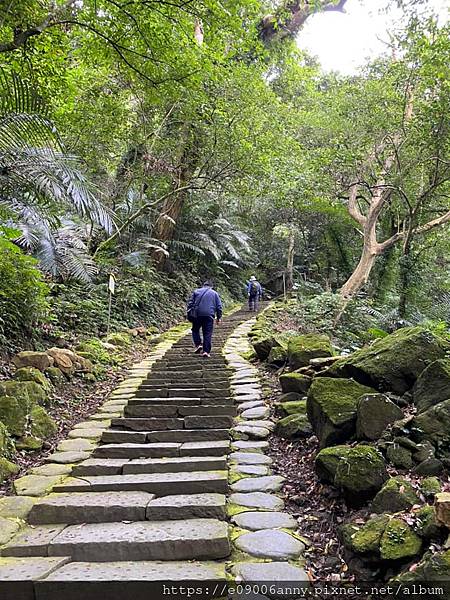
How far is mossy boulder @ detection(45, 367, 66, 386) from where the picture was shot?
5828 mm

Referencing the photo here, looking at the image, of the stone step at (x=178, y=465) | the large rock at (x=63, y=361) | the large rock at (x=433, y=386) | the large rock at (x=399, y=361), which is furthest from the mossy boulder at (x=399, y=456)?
the large rock at (x=63, y=361)

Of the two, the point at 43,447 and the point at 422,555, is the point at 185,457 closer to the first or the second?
the point at 43,447

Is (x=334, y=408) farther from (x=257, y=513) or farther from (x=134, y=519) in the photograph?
(x=134, y=519)

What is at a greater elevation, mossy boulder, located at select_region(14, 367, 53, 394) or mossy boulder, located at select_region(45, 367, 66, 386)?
mossy boulder, located at select_region(14, 367, 53, 394)

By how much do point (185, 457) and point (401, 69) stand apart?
10.5 metres

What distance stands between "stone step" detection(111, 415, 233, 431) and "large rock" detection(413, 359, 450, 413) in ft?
6.65

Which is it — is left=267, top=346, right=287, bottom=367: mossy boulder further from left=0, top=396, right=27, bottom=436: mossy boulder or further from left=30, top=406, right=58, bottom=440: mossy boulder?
left=0, top=396, right=27, bottom=436: mossy boulder

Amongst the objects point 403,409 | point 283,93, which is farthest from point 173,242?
point 403,409

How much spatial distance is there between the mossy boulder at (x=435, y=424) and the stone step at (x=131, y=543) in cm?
140

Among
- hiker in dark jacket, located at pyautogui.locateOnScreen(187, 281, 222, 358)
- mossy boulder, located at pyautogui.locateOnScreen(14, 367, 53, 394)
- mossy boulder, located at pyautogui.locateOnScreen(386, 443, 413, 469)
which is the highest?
hiker in dark jacket, located at pyautogui.locateOnScreen(187, 281, 222, 358)

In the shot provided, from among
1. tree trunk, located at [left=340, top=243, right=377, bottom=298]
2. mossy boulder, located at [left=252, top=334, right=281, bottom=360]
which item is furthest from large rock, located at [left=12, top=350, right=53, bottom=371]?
tree trunk, located at [left=340, top=243, right=377, bottom=298]

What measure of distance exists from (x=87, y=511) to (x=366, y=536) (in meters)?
1.86

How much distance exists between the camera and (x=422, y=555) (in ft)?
7.14

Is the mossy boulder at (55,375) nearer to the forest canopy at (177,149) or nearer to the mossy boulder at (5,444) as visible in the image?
the forest canopy at (177,149)
